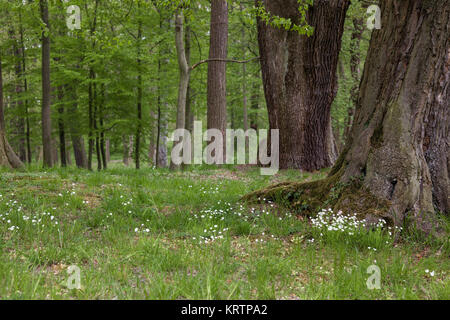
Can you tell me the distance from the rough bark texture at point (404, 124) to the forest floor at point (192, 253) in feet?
1.71

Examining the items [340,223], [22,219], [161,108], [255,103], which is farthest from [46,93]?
[255,103]

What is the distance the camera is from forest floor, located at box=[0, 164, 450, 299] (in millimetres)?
2654

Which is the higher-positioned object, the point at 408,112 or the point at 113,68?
the point at 113,68

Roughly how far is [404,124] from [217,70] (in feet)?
24.7

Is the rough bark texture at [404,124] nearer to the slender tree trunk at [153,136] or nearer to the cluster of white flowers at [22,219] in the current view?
the cluster of white flowers at [22,219]

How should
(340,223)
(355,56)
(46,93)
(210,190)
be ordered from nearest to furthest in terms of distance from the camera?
(340,223) → (210,190) → (46,93) → (355,56)

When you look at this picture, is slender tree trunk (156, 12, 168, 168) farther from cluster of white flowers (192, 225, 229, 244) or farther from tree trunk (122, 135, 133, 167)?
cluster of white flowers (192, 225, 229, 244)

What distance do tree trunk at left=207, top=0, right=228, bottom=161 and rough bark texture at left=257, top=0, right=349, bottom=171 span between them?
1.87m

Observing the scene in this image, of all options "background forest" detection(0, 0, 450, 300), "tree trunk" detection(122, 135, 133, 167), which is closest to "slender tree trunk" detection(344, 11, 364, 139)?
"background forest" detection(0, 0, 450, 300)

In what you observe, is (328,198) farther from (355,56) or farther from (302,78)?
(355,56)

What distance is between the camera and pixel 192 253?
136 inches

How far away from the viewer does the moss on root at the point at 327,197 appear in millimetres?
4164
